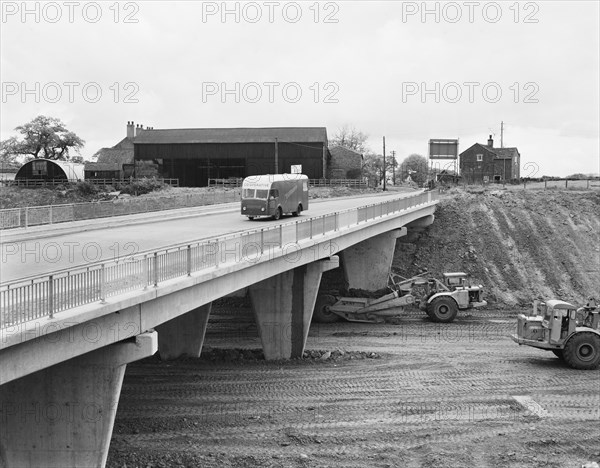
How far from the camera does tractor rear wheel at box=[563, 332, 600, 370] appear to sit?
2639 centimetres

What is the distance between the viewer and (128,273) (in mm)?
13766

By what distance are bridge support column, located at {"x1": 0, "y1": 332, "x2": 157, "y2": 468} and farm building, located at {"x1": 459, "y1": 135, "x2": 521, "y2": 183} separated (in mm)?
87948

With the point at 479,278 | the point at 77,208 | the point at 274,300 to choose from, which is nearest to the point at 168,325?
the point at 274,300

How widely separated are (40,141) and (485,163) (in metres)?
56.1

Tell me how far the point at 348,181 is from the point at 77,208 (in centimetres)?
5449

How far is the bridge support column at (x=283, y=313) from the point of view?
27.0m

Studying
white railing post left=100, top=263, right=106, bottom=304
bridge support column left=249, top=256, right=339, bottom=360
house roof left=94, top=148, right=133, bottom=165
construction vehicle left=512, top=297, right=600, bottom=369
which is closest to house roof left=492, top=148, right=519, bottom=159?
house roof left=94, top=148, right=133, bottom=165

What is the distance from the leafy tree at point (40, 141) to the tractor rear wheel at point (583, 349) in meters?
82.4

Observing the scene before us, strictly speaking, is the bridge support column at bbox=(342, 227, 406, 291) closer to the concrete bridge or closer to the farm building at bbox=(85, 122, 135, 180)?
the concrete bridge

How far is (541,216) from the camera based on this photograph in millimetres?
57062

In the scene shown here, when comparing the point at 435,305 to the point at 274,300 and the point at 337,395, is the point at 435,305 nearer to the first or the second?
the point at 274,300

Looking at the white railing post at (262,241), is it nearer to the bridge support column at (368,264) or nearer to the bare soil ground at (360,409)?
the bare soil ground at (360,409)

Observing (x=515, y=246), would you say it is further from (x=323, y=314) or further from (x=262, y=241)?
(x=262, y=241)

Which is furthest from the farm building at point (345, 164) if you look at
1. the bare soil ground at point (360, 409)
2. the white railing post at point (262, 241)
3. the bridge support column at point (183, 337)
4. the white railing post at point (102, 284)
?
the white railing post at point (102, 284)
